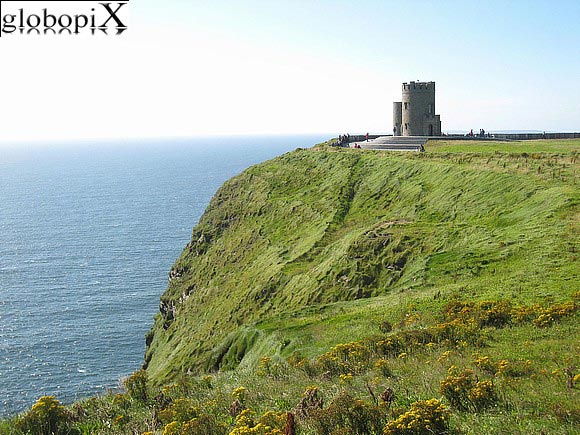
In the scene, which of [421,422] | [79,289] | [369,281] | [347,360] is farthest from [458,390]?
[79,289]

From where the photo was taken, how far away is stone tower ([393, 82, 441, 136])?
81812 mm

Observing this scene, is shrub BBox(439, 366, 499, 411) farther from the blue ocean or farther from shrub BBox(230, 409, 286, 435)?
the blue ocean

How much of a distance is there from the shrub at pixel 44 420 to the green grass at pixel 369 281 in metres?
0.59

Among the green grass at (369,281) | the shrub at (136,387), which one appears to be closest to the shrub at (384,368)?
the green grass at (369,281)

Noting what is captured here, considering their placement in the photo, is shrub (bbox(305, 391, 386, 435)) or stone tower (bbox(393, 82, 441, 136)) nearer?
shrub (bbox(305, 391, 386, 435))

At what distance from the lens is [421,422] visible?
10.4 meters

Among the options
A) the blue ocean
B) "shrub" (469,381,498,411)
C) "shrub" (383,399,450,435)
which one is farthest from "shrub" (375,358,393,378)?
the blue ocean

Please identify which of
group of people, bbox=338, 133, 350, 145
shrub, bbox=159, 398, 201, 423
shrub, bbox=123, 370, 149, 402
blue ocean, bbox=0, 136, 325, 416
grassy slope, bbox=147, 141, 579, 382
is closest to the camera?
shrub, bbox=159, 398, 201, 423

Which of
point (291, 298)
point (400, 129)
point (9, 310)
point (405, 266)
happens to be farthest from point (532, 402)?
point (400, 129)

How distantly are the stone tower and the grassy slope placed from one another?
14.3 metres

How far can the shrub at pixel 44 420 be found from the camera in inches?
582

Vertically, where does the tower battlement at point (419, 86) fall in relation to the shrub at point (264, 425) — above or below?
above

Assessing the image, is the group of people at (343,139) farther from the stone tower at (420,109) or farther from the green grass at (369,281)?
the green grass at (369,281)

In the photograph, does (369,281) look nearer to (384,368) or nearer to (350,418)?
(384,368)
